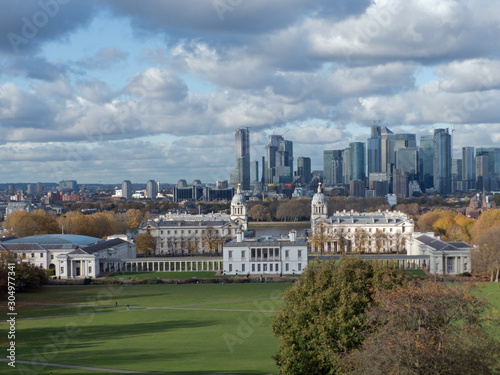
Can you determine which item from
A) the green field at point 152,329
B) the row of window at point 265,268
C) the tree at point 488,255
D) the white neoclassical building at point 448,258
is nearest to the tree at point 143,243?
the row of window at point 265,268

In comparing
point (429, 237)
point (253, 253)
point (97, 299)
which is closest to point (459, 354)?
point (97, 299)

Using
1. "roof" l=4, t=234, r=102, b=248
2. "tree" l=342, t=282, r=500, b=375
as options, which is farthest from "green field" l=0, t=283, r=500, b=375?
"roof" l=4, t=234, r=102, b=248

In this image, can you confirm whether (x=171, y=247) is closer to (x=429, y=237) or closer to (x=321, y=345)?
(x=429, y=237)

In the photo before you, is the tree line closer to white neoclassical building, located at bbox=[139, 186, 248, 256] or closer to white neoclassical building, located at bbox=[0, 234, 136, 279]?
white neoclassical building, located at bbox=[0, 234, 136, 279]

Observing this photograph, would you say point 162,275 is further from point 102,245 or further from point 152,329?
point 152,329

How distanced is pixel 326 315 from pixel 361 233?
73413mm

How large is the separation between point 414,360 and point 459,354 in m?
1.60

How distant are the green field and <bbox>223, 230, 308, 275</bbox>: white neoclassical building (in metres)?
12.1

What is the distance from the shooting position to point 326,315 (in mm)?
30234

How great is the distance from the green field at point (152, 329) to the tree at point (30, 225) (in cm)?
3880

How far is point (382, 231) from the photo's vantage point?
347ft

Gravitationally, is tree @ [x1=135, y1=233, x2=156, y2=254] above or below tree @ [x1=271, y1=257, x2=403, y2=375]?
below

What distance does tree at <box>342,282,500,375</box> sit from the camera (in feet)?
70.9

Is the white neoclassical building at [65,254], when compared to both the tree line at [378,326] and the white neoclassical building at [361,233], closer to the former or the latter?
the white neoclassical building at [361,233]
